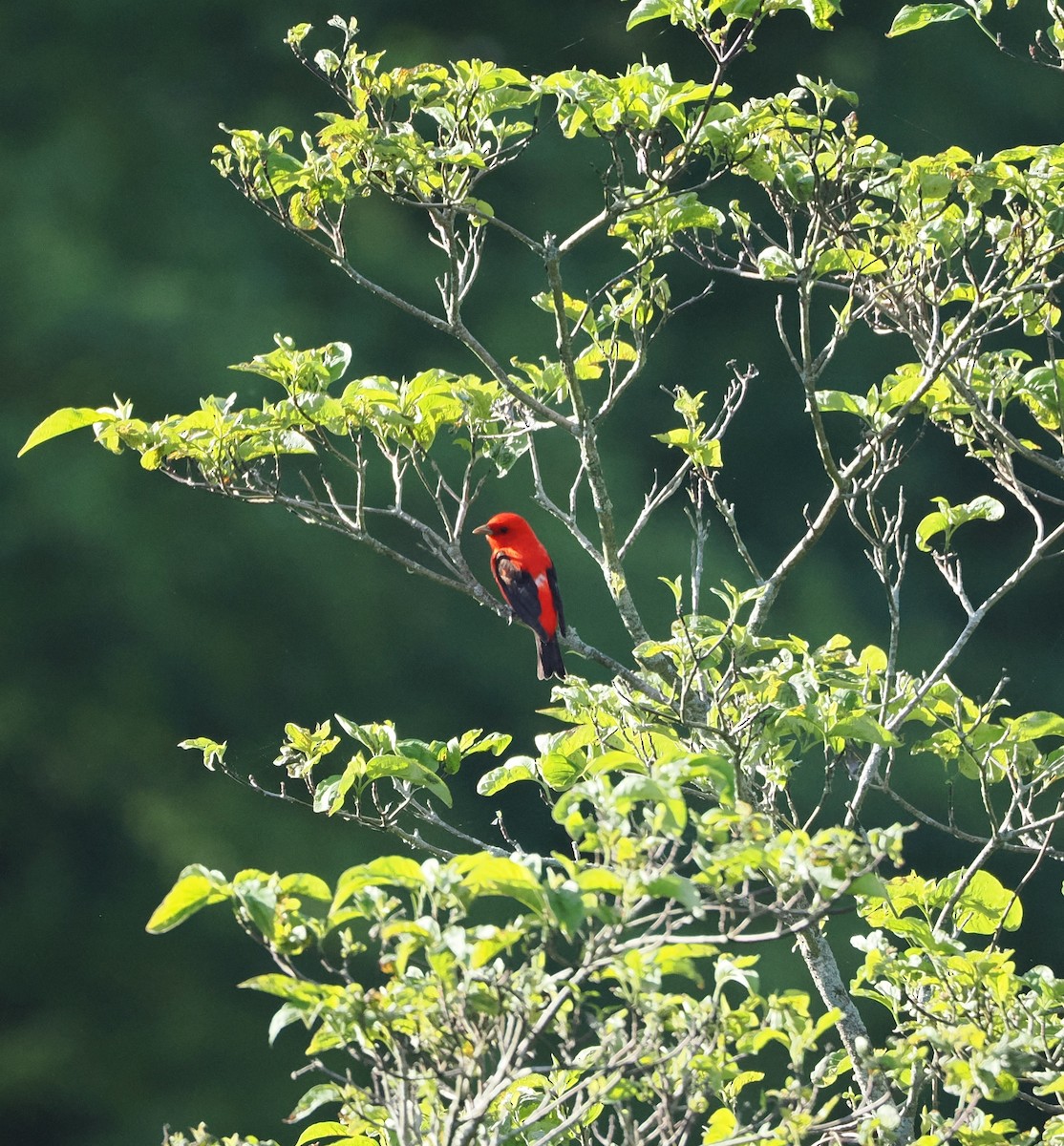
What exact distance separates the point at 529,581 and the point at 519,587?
0.11 feet

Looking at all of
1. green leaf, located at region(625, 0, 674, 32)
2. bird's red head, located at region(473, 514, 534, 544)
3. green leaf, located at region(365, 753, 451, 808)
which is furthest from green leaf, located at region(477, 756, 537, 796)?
bird's red head, located at region(473, 514, 534, 544)

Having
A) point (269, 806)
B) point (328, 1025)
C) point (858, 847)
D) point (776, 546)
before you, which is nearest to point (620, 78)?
point (858, 847)

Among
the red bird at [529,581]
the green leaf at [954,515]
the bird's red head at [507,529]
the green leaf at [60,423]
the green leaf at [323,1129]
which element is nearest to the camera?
the green leaf at [323,1129]

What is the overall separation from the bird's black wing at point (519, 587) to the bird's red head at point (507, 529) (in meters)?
0.10

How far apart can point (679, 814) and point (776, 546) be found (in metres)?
4.01

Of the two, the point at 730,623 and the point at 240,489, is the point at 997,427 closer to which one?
the point at 730,623

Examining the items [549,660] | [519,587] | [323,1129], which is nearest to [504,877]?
[323,1129]

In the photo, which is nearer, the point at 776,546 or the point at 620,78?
the point at 620,78

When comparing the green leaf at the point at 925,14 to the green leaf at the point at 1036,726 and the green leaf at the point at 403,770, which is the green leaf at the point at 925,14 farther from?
the green leaf at the point at 403,770

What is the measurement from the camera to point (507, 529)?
3.60 metres

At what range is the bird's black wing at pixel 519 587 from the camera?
3160 millimetres

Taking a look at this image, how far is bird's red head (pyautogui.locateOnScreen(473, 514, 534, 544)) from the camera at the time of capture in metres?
3.58

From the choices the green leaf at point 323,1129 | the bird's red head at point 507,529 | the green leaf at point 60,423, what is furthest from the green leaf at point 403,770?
the bird's red head at point 507,529

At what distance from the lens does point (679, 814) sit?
1.18 metres
